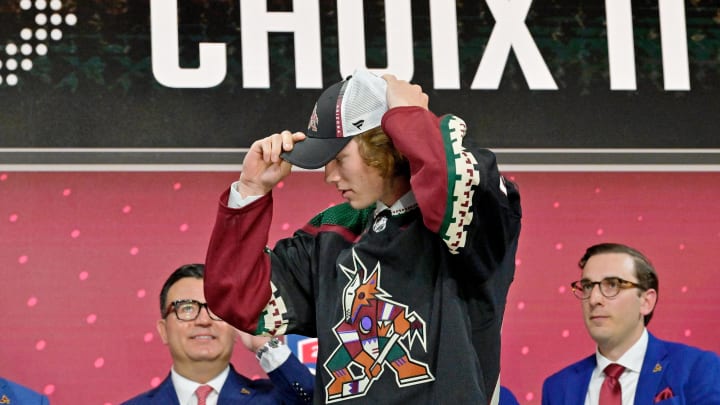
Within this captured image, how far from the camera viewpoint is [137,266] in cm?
386

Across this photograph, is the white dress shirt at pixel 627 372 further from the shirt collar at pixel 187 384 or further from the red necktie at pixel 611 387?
the shirt collar at pixel 187 384

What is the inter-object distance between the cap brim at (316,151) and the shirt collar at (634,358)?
76.0 inches

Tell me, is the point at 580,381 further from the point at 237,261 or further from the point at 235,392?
the point at 237,261

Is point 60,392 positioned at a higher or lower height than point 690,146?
lower

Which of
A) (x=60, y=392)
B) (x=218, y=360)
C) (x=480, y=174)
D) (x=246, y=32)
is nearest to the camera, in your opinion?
(x=480, y=174)

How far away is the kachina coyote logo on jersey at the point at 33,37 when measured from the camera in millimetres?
3859

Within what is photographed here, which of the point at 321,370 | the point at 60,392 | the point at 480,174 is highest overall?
the point at 480,174

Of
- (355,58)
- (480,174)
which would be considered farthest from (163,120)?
(480,174)

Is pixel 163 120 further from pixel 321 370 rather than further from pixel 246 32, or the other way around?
pixel 321 370

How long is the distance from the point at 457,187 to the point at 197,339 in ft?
5.79

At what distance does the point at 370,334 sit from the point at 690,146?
2491 mm

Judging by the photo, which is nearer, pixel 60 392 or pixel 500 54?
pixel 60 392

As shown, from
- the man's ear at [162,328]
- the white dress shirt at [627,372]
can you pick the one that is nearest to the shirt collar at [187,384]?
the man's ear at [162,328]

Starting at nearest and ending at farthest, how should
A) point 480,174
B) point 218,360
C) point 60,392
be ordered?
point 480,174
point 218,360
point 60,392
